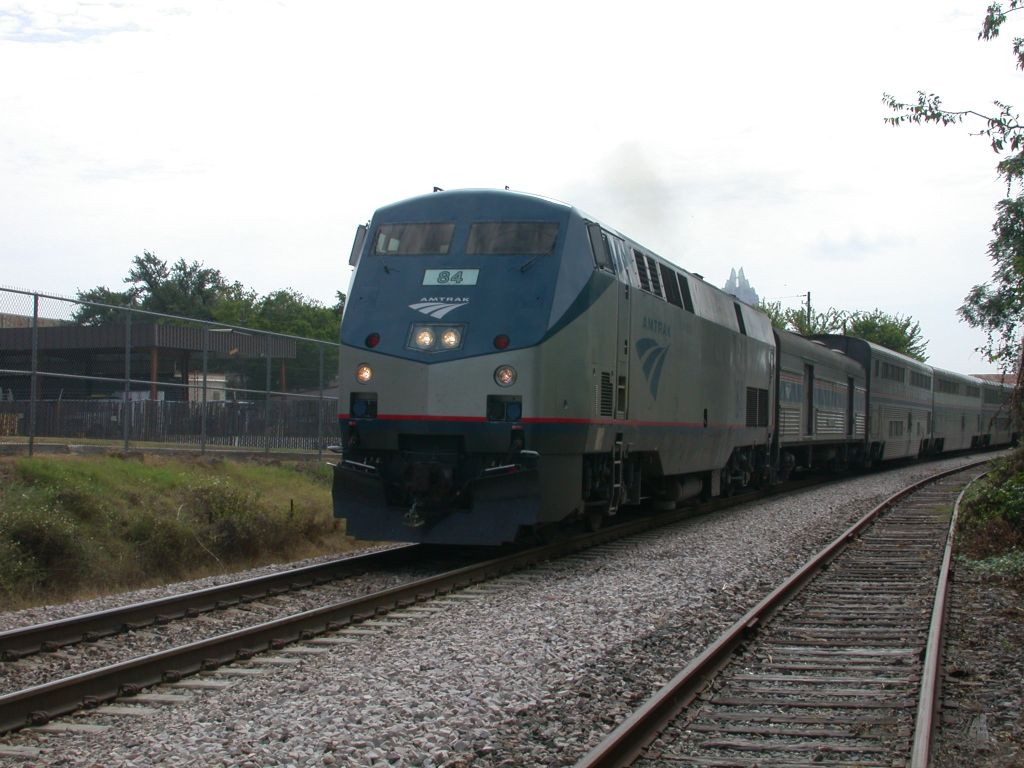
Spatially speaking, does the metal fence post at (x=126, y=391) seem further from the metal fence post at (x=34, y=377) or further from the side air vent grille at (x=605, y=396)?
the side air vent grille at (x=605, y=396)

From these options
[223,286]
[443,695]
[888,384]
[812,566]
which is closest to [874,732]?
[443,695]

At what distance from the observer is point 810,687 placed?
687 centimetres

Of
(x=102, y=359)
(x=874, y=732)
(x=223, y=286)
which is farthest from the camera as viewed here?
(x=223, y=286)

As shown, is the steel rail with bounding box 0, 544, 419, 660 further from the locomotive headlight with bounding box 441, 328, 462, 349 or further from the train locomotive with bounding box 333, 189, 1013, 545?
the locomotive headlight with bounding box 441, 328, 462, 349

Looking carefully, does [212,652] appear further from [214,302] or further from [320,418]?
[214,302]

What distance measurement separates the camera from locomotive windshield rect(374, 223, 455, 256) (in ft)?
39.8

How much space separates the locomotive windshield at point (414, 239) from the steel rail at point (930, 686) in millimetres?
6063

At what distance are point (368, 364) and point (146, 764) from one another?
6.84 metres

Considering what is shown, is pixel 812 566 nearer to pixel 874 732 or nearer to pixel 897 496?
pixel 874 732

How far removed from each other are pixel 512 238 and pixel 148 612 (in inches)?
214

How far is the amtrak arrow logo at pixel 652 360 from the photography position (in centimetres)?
1395

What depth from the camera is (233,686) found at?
6660 millimetres

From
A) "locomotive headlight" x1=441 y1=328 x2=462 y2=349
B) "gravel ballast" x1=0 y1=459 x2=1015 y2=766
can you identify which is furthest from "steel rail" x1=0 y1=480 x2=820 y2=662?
"locomotive headlight" x1=441 y1=328 x2=462 y2=349

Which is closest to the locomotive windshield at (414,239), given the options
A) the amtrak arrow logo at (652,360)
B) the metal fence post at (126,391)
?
the amtrak arrow logo at (652,360)
